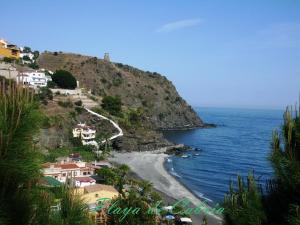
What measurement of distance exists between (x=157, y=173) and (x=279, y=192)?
1889 inches

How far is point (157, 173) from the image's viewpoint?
54031 mm

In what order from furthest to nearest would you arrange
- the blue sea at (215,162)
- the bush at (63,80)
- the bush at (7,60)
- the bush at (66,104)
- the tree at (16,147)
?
1. the bush at (63,80)
2. the bush at (7,60)
3. the bush at (66,104)
4. the blue sea at (215,162)
5. the tree at (16,147)

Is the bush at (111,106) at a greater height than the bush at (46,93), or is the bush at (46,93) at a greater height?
the bush at (46,93)

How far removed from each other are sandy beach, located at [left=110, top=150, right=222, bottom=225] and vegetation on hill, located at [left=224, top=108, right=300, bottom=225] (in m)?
26.4

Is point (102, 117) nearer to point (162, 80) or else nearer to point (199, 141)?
point (199, 141)

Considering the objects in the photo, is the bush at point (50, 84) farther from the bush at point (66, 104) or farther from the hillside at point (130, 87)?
the hillside at point (130, 87)

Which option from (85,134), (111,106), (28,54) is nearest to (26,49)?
(28,54)

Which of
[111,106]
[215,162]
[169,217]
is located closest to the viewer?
[169,217]

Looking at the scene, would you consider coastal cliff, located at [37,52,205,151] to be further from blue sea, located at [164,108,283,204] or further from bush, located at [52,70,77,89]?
bush, located at [52,70,77,89]

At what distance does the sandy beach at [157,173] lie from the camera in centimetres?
4197

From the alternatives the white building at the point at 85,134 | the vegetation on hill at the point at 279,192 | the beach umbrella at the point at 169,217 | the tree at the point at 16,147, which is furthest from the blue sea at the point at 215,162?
the tree at the point at 16,147

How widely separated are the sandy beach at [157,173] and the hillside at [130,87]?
41.0m

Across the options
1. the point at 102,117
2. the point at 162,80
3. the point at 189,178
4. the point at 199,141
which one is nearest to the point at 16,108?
the point at 189,178

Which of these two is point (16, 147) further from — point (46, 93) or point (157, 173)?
point (46, 93)
